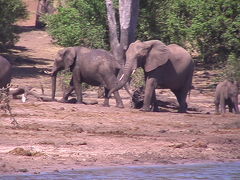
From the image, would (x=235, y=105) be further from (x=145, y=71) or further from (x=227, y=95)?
(x=145, y=71)

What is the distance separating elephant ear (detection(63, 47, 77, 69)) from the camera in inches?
773

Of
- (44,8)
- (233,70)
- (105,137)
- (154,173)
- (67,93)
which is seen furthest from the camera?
(44,8)

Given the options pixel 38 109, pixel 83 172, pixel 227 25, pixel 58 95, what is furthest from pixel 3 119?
pixel 227 25

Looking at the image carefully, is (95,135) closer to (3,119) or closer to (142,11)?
(3,119)

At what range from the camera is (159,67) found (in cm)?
1830

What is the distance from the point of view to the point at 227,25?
2512 centimetres

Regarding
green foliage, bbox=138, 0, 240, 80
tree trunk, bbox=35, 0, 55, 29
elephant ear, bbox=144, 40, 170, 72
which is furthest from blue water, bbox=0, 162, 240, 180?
tree trunk, bbox=35, 0, 55, 29

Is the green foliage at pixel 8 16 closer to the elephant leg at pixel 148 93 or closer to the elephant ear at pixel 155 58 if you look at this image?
the elephant ear at pixel 155 58

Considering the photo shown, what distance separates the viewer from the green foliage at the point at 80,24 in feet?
81.6

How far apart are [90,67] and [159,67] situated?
6.30 feet

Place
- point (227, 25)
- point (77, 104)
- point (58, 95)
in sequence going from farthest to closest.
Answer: point (227, 25), point (58, 95), point (77, 104)

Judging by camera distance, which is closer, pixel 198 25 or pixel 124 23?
pixel 124 23

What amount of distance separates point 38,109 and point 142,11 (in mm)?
11082


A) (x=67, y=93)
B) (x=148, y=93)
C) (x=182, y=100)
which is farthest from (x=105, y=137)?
(x=67, y=93)
